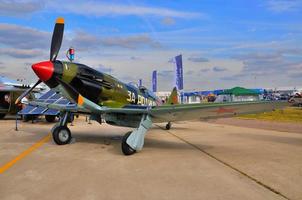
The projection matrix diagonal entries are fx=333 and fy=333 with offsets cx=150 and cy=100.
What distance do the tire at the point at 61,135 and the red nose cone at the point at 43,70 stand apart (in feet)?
6.77

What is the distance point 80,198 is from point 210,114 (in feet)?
17.7

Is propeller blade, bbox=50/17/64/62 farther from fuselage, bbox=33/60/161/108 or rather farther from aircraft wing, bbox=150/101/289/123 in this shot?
aircraft wing, bbox=150/101/289/123

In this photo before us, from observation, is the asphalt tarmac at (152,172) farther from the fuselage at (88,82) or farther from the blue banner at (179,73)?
the blue banner at (179,73)

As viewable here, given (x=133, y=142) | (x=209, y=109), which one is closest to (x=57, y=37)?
(x=133, y=142)

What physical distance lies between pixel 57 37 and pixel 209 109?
471cm

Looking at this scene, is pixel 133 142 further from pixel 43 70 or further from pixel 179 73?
pixel 179 73

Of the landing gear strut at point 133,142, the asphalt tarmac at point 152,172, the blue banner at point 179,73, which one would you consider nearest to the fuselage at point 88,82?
the asphalt tarmac at point 152,172

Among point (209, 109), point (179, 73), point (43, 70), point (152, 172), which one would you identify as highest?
point (179, 73)

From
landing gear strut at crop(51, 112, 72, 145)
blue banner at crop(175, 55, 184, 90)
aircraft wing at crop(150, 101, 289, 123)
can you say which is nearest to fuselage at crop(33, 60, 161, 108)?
landing gear strut at crop(51, 112, 72, 145)

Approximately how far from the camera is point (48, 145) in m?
A: 9.92

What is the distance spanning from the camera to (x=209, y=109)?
8508mm

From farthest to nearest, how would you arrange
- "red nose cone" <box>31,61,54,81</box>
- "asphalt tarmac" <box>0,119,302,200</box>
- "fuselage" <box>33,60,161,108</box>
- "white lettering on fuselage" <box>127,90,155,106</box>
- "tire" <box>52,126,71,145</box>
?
"white lettering on fuselage" <box>127,90,155,106</box> → "tire" <box>52,126,71,145</box> → "fuselage" <box>33,60,161,108</box> → "red nose cone" <box>31,61,54,81</box> → "asphalt tarmac" <box>0,119,302,200</box>

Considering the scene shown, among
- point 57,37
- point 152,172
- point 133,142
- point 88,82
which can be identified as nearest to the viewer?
point 152,172

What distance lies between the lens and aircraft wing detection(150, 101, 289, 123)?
8445mm
